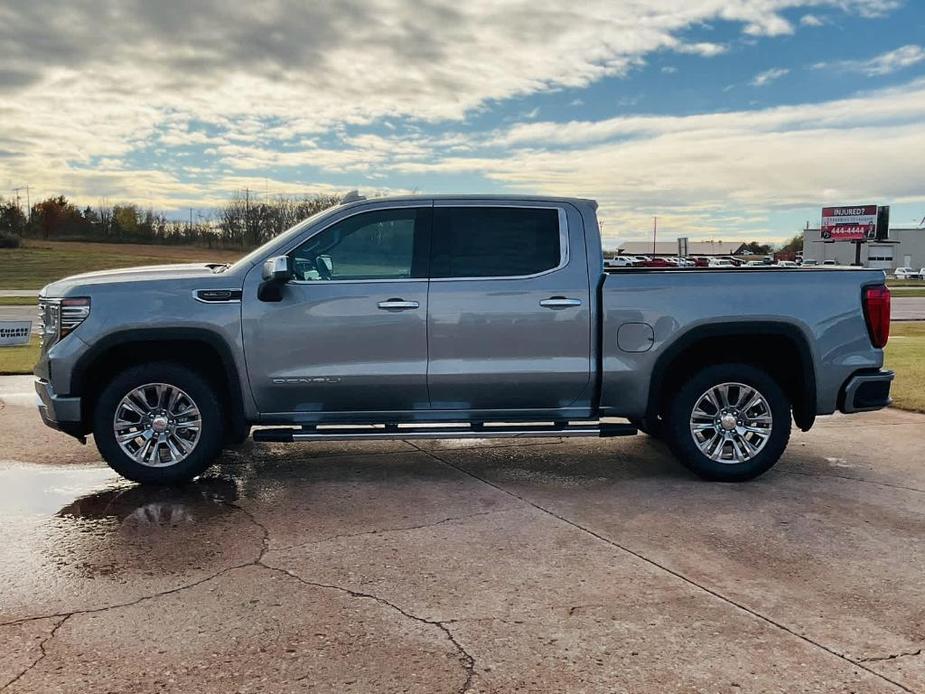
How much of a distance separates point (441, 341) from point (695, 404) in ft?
6.30

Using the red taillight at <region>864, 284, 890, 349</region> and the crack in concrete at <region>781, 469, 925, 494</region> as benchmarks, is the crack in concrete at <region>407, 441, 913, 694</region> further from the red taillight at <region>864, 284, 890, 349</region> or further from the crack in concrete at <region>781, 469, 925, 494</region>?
the red taillight at <region>864, 284, 890, 349</region>

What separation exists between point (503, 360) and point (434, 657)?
9.03 feet

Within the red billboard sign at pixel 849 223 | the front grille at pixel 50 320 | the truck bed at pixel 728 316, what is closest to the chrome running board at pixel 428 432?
the truck bed at pixel 728 316

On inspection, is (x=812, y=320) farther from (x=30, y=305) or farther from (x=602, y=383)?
(x=30, y=305)

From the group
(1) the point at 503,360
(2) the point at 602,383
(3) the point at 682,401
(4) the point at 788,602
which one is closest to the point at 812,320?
(3) the point at 682,401

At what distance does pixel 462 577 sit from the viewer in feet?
13.4

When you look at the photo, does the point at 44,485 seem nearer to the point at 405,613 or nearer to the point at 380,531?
the point at 380,531

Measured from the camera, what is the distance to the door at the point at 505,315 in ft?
18.6

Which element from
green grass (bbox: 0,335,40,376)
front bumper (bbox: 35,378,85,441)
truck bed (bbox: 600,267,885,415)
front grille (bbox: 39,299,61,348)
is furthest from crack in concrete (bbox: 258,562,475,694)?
green grass (bbox: 0,335,40,376)

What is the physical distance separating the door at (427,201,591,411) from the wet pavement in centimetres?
72

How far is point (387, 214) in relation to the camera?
229 inches

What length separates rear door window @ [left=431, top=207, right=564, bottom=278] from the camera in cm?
578

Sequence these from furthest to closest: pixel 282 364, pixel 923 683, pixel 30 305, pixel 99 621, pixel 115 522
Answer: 1. pixel 30 305
2. pixel 282 364
3. pixel 115 522
4. pixel 99 621
5. pixel 923 683

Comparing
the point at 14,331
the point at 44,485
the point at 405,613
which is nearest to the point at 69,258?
the point at 14,331
